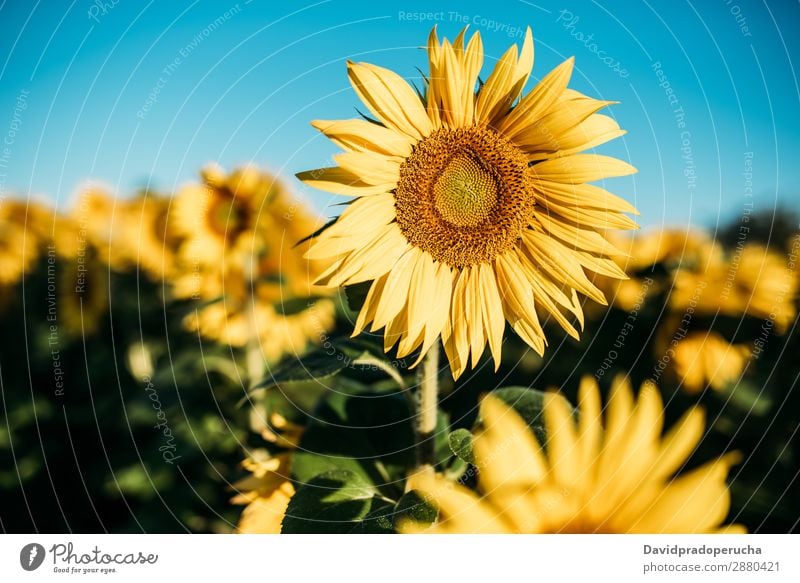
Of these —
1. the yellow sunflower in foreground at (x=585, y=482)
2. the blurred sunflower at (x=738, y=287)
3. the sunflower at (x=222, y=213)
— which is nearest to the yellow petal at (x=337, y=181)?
the yellow sunflower in foreground at (x=585, y=482)

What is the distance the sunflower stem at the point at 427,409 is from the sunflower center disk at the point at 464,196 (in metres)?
0.15

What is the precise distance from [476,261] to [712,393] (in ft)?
3.59

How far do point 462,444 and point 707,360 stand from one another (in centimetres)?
131

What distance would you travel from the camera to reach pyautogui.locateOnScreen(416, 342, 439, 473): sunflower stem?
2.71ft

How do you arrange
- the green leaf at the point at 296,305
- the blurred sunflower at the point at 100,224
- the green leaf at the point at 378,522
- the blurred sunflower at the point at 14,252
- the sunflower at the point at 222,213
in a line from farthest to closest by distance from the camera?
1. the blurred sunflower at the point at 14,252
2. the blurred sunflower at the point at 100,224
3. the sunflower at the point at 222,213
4. the green leaf at the point at 296,305
5. the green leaf at the point at 378,522

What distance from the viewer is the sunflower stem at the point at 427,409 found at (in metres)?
0.83

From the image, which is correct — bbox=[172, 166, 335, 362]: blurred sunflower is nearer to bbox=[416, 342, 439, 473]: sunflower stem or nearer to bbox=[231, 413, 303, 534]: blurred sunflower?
bbox=[231, 413, 303, 534]: blurred sunflower

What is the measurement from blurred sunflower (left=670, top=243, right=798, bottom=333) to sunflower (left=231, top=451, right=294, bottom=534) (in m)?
1.21

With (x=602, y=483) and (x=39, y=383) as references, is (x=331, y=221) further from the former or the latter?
(x=39, y=383)

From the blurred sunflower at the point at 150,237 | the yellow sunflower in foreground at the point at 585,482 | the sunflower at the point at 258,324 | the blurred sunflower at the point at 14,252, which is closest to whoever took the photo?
the yellow sunflower in foreground at the point at 585,482
